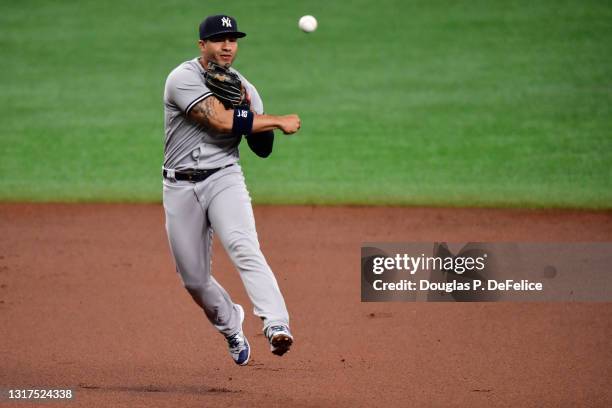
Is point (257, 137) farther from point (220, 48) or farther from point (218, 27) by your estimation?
point (218, 27)

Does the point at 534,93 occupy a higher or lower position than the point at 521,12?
lower

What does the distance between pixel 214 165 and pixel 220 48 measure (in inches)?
26.4

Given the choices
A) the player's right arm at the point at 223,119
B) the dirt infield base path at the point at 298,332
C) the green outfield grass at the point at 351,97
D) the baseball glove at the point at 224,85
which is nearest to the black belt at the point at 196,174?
the player's right arm at the point at 223,119

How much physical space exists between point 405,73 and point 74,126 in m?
5.54

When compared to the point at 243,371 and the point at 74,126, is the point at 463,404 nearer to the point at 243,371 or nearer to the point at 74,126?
the point at 243,371

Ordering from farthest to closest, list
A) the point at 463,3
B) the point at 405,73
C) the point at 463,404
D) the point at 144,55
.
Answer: the point at 463,3, the point at 144,55, the point at 405,73, the point at 463,404

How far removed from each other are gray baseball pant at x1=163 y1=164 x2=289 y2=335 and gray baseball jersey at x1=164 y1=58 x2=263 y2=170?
3.8 inches

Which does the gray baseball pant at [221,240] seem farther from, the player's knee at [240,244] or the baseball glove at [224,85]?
the baseball glove at [224,85]

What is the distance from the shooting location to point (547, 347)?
7.07 metres

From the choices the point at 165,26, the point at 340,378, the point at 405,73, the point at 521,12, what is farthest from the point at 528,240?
the point at 165,26

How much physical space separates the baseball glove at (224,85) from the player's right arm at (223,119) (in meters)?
0.07

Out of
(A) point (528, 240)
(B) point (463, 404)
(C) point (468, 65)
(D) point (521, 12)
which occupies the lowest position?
(B) point (463, 404)

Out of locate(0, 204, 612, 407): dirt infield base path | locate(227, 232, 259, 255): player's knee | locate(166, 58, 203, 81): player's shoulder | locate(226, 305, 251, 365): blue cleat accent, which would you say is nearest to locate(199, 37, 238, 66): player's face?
locate(166, 58, 203, 81): player's shoulder

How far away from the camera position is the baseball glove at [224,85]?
5973 mm
